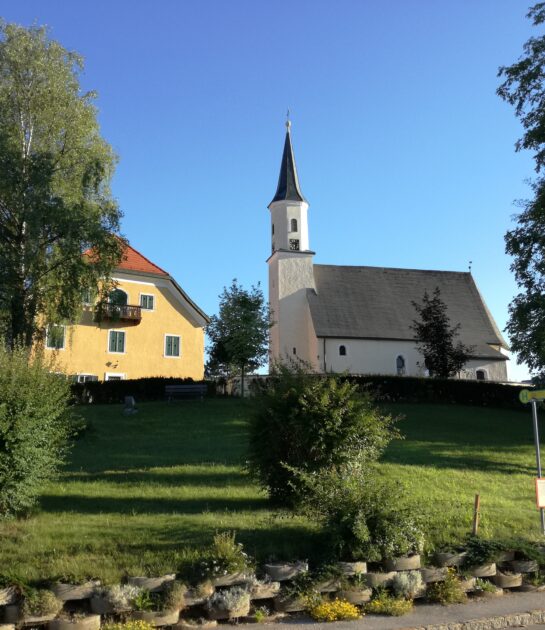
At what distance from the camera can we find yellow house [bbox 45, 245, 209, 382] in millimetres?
39234

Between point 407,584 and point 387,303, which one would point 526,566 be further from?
point 387,303

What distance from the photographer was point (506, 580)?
352 inches

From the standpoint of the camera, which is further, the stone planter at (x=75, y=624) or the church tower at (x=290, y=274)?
the church tower at (x=290, y=274)

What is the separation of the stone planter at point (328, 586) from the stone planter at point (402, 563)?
32.9 inches

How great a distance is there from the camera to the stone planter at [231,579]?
25.0 feet

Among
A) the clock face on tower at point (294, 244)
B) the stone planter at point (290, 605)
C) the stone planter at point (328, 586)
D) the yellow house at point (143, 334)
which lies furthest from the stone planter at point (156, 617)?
the clock face on tower at point (294, 244)

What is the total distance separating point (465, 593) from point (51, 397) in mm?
7070

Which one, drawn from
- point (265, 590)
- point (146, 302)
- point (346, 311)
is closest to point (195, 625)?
point (265, 590)

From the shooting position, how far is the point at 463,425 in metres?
27.0

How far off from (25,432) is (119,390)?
23356 mm

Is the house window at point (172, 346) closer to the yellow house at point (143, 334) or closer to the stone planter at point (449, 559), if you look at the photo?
the yellow house at point (143, 334)

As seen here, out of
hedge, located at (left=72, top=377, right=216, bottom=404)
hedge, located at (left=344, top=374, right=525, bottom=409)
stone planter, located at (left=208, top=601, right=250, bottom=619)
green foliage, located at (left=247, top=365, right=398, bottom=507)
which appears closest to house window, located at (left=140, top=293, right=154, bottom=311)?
hedge, located at (left=72, top=377, right=216, bottom=404)

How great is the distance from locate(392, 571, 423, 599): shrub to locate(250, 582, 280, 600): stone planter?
1.69 metres

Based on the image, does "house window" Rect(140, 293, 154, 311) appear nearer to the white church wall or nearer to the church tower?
the church tower
